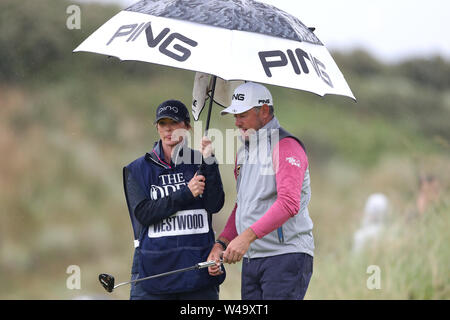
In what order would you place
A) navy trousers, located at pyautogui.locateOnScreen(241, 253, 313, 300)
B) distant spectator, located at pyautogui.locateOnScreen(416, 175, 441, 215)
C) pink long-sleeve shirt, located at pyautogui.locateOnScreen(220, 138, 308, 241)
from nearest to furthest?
1. pink long-sleeve shirt, located at pyautogui.locateOnScreen(220, 138, 308, 241)
2. navy trousers, located at pyautogui.locateOnScreen(241, 253, 313, 300)
3. distant spectator, located at pyautogui.locateOnScreen(416, 175, 441, 215)

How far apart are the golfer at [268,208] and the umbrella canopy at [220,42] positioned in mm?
237

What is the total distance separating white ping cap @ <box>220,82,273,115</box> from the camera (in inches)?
168

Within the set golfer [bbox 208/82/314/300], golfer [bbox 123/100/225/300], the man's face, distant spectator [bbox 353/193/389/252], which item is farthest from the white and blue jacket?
distant spectator [bbox 353/193/389/252]

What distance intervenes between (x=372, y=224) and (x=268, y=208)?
16.1 feet

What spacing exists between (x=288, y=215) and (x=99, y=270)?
34.9 feet

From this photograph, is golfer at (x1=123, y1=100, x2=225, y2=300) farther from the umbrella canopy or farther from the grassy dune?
the grassy dune

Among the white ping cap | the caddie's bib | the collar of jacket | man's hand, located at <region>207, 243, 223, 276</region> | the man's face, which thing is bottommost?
man's hand, located at <region>207, 243, 223, 276</region>

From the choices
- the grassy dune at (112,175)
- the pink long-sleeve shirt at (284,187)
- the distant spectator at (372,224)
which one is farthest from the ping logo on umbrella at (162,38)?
the distant spectator at (372,224)

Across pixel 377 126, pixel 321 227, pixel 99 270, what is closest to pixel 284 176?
pixel 99 270

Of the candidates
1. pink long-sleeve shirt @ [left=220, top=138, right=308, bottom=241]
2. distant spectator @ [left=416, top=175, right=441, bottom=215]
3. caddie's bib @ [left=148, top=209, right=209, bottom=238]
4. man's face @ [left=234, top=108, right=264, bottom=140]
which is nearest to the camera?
pink long-sleeve shirt @ [left=220, top=138, right=308, bottom=241]

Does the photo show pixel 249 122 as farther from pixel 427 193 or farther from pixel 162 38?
pixel 427 193

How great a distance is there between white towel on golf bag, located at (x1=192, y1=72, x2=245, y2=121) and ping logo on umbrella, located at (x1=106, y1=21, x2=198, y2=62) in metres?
0.63

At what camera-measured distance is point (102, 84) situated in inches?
824
